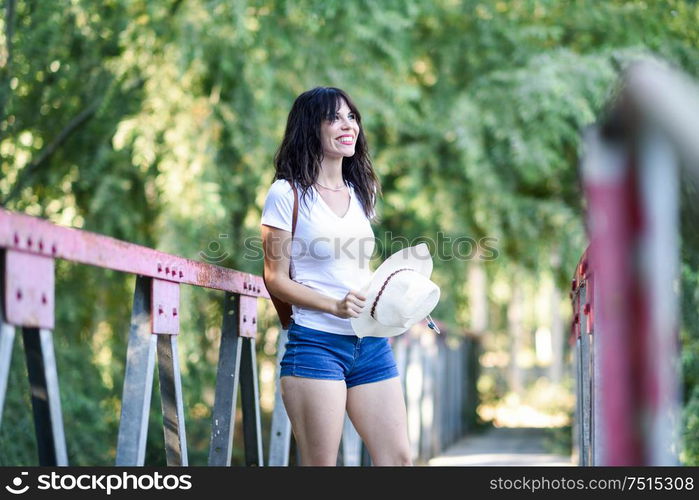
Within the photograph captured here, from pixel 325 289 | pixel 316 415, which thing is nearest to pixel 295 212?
pixel 325 289

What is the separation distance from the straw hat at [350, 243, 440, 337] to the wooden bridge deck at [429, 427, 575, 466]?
15.6 ft

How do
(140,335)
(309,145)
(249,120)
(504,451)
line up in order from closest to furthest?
(140,335)
(309,145)
(249,120)
(504,451)

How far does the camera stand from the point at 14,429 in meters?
6.25

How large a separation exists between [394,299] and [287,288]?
28 cm

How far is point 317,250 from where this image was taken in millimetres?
2807

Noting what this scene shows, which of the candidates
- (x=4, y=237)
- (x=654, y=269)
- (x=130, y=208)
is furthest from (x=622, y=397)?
(x=130, y=208)

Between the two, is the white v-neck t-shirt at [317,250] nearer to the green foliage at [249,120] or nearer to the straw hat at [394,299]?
the straw hat at [394,299]

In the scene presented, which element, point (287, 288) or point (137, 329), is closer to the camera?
point (137, 329)

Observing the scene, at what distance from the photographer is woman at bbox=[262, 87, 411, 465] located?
2.75 meters

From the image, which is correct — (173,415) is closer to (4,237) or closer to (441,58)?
(4,237)

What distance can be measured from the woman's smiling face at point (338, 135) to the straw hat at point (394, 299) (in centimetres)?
35

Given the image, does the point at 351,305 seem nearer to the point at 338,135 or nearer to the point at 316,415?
the point at 316,415

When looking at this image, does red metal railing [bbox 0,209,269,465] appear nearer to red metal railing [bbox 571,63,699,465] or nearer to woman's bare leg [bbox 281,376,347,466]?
woman's bare leg [bbox 281,376,347,466]
